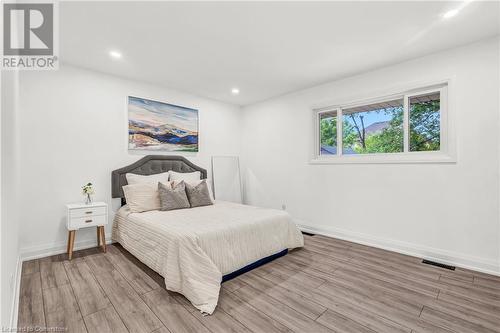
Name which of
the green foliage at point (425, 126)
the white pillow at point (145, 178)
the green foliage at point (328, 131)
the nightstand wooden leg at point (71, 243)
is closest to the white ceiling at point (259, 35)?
the green foliage at point (425, 126)

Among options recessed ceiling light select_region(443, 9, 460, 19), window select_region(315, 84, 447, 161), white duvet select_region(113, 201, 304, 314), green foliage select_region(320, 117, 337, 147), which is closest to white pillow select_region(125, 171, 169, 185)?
white duvet select_region(113, 201, 304, 314)

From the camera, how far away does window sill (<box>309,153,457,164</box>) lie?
2947 millimetres

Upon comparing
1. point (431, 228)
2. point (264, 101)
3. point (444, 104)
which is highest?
point (264, 101)

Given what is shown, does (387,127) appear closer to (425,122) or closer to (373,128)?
(373,128)

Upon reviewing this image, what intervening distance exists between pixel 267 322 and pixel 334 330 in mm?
480

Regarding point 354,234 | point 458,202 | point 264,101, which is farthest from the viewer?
point 264,101

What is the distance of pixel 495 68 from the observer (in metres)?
2.61

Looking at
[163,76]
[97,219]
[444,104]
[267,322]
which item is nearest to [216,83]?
[163,76]

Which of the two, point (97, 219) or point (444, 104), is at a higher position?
point (444, 104)

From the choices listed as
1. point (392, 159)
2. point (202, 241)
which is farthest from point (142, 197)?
point (392, 159)

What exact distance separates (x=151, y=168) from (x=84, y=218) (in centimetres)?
120

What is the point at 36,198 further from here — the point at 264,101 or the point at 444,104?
the point at 444,104

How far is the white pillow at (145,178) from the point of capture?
141 inches

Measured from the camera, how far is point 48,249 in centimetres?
309
